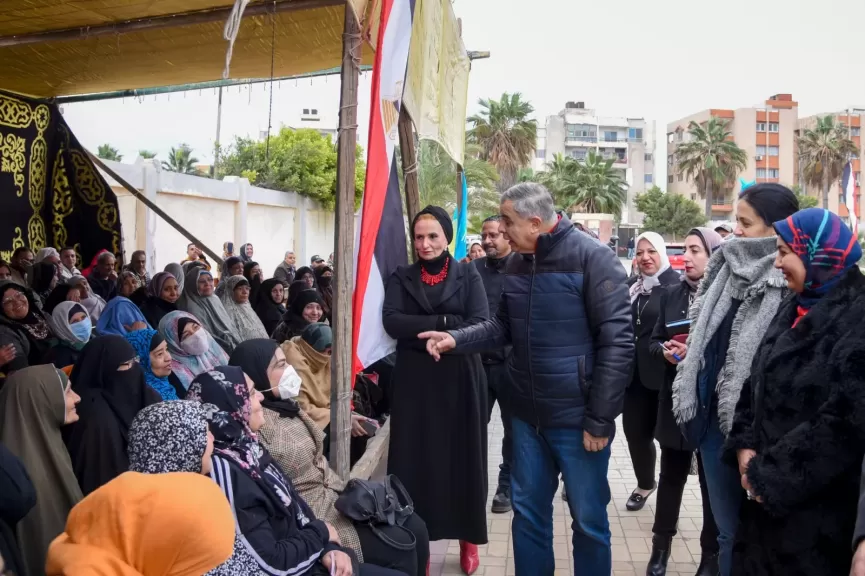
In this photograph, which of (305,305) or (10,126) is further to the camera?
(10,126)

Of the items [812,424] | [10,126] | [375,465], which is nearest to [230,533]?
[812,424]

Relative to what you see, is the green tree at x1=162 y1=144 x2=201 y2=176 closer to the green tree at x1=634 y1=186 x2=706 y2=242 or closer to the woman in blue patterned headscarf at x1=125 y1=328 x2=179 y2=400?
the green tree at x1=634 y1=186 x2=706 y2=242

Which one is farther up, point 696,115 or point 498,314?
point 696,115

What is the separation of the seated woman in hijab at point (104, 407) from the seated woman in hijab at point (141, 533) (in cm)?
182

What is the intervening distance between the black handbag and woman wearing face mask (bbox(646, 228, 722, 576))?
1397 millimetres

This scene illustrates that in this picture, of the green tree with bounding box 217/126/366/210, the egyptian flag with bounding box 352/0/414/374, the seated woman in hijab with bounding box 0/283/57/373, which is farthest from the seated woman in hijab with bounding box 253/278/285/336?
the green tree with bounding box 217/126/366/210

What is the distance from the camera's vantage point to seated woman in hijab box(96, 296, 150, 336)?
16.5 ft

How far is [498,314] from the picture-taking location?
3410 mm

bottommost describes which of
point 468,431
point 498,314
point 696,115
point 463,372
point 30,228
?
point 468,431

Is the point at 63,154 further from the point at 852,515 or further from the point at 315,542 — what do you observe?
the point at 852,515

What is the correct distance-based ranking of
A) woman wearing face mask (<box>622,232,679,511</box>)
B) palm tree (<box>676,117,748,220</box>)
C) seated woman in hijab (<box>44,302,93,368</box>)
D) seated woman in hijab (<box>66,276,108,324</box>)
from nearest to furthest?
woman wearing face mask (<box>622,232,679,511</box>), seated woman in hijab (<box>44,302,93,368</box>), seated woman in hijab (<box>66,276,108,324</box>), palm tree (<box>676,117,748,220</box>)

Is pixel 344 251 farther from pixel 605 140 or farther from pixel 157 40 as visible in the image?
pixel 605 140

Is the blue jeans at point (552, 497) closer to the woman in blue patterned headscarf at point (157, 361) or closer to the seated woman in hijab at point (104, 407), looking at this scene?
the seated woman in hijab at point (104, 407)

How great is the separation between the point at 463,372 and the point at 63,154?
23.9 feet
